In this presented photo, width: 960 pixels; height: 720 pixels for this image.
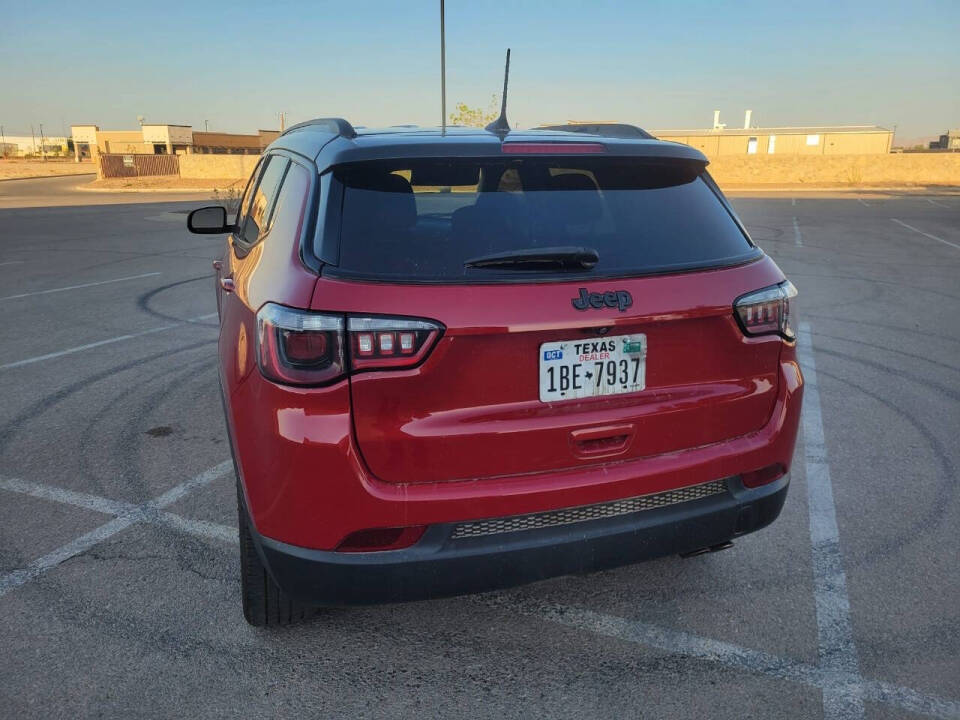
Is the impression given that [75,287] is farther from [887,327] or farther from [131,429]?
[887,327]

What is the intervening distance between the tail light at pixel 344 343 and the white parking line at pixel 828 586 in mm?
1704

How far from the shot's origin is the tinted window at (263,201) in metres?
3.03

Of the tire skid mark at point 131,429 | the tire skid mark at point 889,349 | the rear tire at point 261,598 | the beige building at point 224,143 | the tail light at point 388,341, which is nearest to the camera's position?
the tail light at point 388,341

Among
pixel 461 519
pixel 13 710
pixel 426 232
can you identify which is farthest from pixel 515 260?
pixel 13 710

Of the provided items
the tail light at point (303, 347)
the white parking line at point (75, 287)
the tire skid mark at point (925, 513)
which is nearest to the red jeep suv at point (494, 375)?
the tail light at point (303, 347)

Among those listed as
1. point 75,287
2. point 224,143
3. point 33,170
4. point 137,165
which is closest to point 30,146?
point 224,143

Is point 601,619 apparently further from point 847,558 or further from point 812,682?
point 847,558

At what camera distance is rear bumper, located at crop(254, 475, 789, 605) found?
2.17 meters

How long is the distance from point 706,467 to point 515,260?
911 millimetres

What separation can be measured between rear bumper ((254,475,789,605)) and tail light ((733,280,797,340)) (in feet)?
1.99

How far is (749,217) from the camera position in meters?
21.5

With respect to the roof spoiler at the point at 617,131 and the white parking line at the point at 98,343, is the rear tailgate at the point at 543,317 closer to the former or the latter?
the roof spoiler at the point at 617,131

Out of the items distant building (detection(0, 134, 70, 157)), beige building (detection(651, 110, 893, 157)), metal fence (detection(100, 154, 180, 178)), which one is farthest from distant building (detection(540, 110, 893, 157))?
distant building (detection(0, 134, 70, 157))

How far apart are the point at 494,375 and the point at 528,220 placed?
0.55 metres
